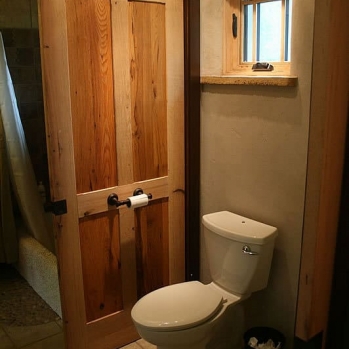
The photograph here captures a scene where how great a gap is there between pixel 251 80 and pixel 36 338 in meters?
1.81

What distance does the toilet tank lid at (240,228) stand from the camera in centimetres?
191

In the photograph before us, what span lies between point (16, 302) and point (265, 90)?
199 centimetres

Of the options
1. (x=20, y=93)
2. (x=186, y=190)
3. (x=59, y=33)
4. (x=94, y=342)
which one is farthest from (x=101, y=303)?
(x=20, y=93)

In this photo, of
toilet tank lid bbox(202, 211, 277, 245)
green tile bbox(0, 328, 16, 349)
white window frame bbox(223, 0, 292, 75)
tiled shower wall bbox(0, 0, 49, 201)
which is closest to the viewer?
toilet tank lid bbox(202, 211, 277, 245)

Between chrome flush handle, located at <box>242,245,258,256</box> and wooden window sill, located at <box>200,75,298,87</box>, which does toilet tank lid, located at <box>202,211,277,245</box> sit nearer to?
chrome flush handle, located at <box>242,245,258,256</box>

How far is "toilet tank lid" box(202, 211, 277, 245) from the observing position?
1.91m

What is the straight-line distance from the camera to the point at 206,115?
7.44 ft

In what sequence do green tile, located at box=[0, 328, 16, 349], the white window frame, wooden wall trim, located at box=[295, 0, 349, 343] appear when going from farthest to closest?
green tile, located at box=[0, 328, 16, 349] → the white window frame → wooden wall trim, located at box=[295, 0, 349, 343]

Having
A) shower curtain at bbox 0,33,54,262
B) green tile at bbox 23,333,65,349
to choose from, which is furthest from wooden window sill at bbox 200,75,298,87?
green tile at bbox 23,333,65,349

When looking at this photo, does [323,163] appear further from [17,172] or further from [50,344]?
[17,172]

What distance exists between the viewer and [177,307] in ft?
6.15

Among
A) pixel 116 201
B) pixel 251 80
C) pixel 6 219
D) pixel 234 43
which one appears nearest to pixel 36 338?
pixel 6 219

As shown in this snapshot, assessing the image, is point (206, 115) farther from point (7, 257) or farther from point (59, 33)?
point (7, 257)

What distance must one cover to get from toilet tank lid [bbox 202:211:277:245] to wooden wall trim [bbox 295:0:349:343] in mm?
201
